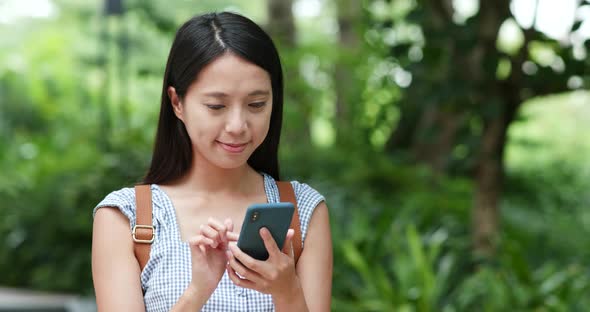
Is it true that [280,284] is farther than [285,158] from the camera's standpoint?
No

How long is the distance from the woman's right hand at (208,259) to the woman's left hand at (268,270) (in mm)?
24

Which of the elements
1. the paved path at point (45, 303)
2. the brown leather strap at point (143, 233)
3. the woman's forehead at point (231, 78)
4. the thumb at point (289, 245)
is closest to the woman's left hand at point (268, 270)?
the thumb at point (289, 245)

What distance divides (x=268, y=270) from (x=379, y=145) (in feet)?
28.4

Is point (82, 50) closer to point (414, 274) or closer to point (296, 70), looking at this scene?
point (296, 70)

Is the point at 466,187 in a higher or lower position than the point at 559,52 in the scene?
lower

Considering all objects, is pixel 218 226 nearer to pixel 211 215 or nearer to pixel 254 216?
pixel 254 216

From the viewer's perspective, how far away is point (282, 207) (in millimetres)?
1981

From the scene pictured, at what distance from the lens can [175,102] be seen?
2316mm

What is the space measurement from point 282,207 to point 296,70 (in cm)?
804

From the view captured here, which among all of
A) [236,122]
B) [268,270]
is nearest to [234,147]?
[236,122]

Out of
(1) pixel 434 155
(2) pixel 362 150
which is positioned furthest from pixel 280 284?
(1) pixel 434 155

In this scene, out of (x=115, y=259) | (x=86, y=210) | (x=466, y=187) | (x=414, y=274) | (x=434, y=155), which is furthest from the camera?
(x=434, y=155)

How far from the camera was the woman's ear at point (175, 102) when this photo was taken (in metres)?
2.30

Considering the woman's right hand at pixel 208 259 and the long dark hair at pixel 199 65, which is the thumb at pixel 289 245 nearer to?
the woman's right hand at pixel 208 259
